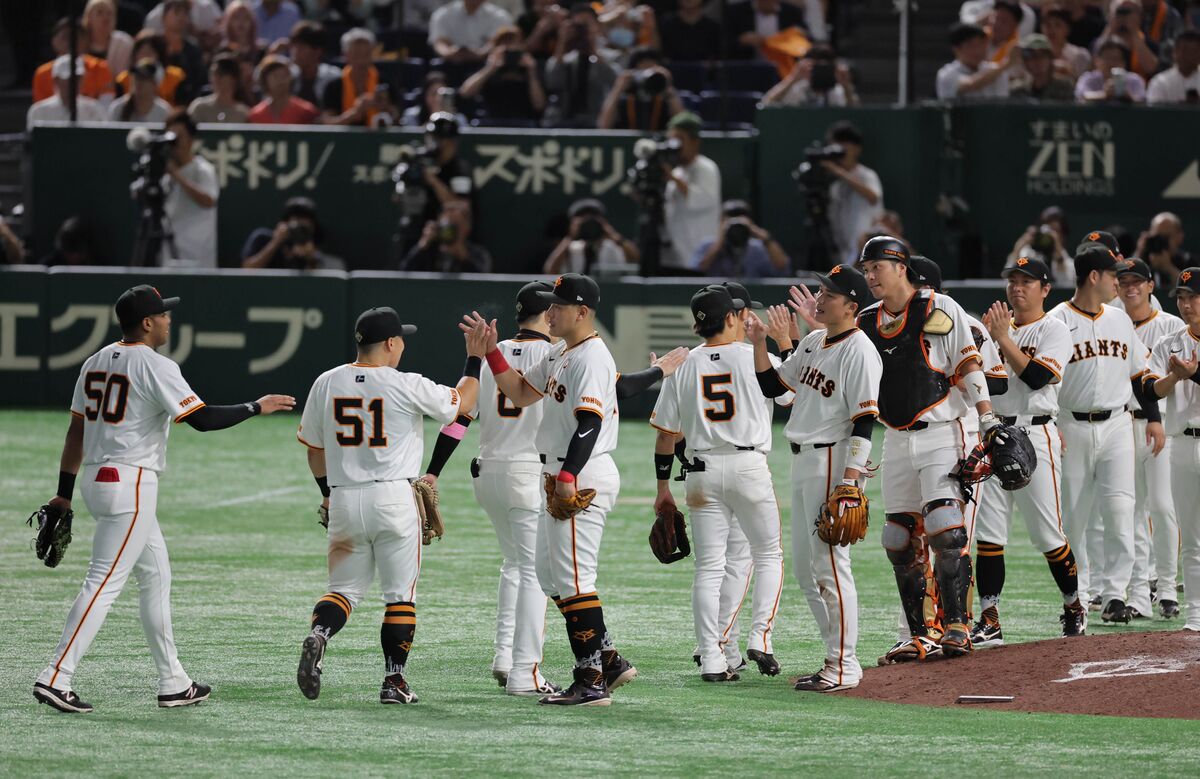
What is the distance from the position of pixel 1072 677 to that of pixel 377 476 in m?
3.07

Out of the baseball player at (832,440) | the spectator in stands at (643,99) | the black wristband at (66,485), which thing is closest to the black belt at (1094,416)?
the baseball player at (832,440)

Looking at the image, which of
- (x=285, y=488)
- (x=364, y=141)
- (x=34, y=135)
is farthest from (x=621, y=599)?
(x=34, y=135)

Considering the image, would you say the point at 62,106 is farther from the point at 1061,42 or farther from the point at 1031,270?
the point at 1031,270

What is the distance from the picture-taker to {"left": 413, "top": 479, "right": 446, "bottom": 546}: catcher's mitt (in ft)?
25.6

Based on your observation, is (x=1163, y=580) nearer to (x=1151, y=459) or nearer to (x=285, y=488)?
(x=1151, y=459)

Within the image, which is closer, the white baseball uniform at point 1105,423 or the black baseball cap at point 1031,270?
the black baseball cap at point 1031,270

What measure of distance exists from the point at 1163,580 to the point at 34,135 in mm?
13027

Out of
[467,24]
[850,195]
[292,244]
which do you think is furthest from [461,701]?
[467,24]

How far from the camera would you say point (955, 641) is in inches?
333

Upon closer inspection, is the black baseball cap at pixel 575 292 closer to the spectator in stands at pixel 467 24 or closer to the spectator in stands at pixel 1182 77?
the spectator in stands at pixel 1182 77

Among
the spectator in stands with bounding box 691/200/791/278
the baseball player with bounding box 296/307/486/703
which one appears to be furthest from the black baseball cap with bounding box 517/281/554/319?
the spectator in stands with bounding box 691/200/791/278

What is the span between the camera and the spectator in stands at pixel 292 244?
716 inches

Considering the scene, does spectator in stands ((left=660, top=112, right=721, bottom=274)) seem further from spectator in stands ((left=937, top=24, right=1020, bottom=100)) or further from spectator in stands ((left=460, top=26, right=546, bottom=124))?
spectator in stands ((left=937, top=24, right=1020, bottom=100))

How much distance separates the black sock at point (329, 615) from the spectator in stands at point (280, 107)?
39.9 feet
